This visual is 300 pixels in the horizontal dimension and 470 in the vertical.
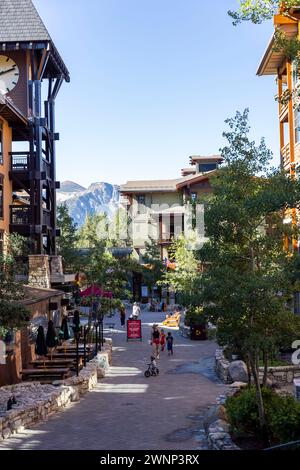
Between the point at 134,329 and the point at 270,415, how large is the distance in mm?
22442

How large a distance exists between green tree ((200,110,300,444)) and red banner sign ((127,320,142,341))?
2098 cm

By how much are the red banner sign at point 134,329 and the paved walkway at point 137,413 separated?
6.74m

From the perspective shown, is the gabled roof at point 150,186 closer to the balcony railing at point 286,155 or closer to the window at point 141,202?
the window at point 141,202

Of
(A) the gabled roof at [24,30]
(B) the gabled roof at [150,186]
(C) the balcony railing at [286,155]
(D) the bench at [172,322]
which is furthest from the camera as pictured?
(B) the gabled roof at [150,186]

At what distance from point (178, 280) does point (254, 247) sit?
25670mm

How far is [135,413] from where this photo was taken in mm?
16703

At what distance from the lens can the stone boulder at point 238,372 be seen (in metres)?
20.9

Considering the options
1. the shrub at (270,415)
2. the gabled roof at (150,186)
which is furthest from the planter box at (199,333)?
the gabled roof at (150,186)

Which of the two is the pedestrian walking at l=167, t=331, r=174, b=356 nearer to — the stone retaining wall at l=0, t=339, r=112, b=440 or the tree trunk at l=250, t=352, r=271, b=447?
the stone retaining wall at l=0, t=339, r=112, b=440

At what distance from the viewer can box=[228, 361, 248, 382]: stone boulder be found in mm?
20906

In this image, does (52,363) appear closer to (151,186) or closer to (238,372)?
(238,372)

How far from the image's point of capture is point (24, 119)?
35.5 m

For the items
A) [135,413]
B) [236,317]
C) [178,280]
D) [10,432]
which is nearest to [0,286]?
[10,432]
